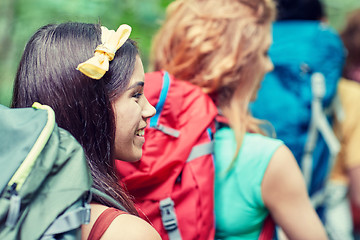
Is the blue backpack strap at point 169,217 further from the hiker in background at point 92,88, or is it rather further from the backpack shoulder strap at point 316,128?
the backpack shoulder strap at point 316,128

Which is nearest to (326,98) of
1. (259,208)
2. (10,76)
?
(259,208)

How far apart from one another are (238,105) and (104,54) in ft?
2.85

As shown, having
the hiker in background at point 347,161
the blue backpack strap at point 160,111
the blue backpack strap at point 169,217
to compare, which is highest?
the blue backpack strap at point 160,111

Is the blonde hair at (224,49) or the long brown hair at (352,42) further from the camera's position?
the long brown hair at (352,42)

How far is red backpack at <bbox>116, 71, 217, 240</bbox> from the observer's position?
5.67 ft

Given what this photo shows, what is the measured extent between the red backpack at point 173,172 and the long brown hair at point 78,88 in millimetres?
262

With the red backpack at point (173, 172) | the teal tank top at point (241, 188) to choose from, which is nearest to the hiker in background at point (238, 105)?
the teal tank top at point (241, 188)

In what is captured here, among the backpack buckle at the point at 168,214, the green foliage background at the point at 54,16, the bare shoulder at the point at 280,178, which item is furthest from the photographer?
the green foliage background at the point at 54,16

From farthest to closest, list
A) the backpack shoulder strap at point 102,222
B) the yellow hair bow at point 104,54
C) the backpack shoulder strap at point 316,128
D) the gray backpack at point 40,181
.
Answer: the backpack shoulder strap at point 316,128 < the yellow hair bow at point 104,54 < the backpack shoulder strap at point 102,222 < the gray backpack at point 40,181

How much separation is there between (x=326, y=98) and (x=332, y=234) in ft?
3.13

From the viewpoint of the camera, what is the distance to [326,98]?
2.90 m

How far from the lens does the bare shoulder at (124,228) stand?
1.20 m

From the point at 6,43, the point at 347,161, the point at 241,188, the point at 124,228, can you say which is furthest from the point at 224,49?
the point at 6,43

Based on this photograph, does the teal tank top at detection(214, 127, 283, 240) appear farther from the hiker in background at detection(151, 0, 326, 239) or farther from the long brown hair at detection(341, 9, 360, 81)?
the long brown hair at detection(341, 9, 360, 81)
